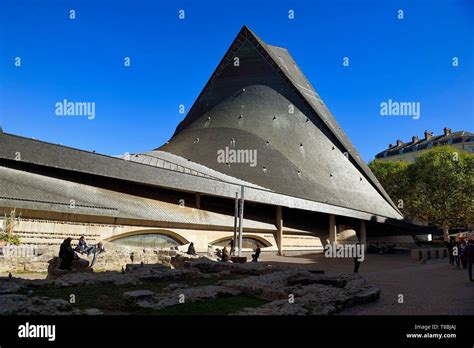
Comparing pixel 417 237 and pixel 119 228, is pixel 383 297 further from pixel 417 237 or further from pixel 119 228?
pixel 417 237

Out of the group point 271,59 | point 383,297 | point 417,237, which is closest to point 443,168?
point 417,237

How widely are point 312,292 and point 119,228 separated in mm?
18979

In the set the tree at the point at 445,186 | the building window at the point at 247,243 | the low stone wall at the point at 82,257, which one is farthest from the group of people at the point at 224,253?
the tree at the point at 445,186

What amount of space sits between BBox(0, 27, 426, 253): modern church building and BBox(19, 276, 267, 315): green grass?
13217 mm

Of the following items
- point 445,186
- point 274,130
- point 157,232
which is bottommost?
point 157,232

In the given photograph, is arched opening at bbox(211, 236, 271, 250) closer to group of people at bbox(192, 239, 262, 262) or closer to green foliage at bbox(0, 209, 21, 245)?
group of people at bbox(192, 239, 262, 262)

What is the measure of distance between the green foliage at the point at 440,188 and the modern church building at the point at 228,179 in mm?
8235

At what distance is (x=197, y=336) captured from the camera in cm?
559

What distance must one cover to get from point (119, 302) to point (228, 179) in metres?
25.5

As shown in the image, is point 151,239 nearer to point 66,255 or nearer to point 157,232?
point 157,232

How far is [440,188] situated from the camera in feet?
168

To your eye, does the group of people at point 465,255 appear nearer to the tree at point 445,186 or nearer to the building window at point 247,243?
the building window at point 247,243

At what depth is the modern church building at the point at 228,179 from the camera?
23438 millimetres

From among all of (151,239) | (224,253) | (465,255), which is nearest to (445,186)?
(465,255)
